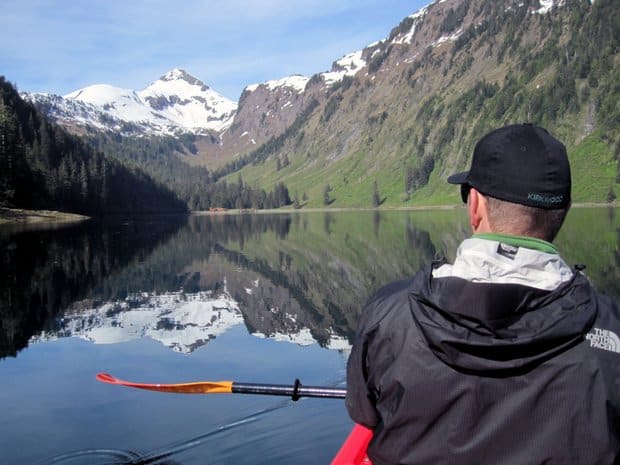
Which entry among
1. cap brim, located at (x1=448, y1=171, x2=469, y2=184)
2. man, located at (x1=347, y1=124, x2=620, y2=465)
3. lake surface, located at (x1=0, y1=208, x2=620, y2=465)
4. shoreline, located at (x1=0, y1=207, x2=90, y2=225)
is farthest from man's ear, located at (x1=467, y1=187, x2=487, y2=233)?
shoreline, located at (x1=0, y1=207, x2=90, y2=225)

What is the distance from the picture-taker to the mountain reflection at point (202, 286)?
2489 cm

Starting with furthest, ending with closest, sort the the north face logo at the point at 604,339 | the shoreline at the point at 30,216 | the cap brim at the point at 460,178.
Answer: the shoreline at the point at 30,216 < the cap brim at the point at 460,178 < the the north face logo at the point at 604,339

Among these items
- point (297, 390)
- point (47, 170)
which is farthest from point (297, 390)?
point (47, 170)

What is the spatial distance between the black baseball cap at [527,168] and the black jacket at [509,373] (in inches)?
25.0

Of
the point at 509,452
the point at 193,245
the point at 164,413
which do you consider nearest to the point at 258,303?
the point at 164,413

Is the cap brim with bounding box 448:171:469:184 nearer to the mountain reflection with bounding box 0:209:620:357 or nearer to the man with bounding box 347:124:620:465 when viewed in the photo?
the man with bounding box 347:124:620:465

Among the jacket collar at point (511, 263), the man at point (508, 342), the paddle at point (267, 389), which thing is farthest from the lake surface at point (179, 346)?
the jacket collar at point (511, 263)

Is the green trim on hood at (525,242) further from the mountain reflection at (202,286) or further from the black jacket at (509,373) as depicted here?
the mountain reflection at (202,286)

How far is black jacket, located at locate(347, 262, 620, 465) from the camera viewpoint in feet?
12.5

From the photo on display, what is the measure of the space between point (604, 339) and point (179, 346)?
1991cm

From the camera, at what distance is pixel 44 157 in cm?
14362

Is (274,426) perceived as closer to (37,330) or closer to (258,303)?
(37,330)

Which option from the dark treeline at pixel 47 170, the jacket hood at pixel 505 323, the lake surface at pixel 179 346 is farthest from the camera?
the dark treeline at pixel 47 170

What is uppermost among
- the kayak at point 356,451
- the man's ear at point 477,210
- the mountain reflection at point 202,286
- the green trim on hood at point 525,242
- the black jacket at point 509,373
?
the man's ear at point 477,210
